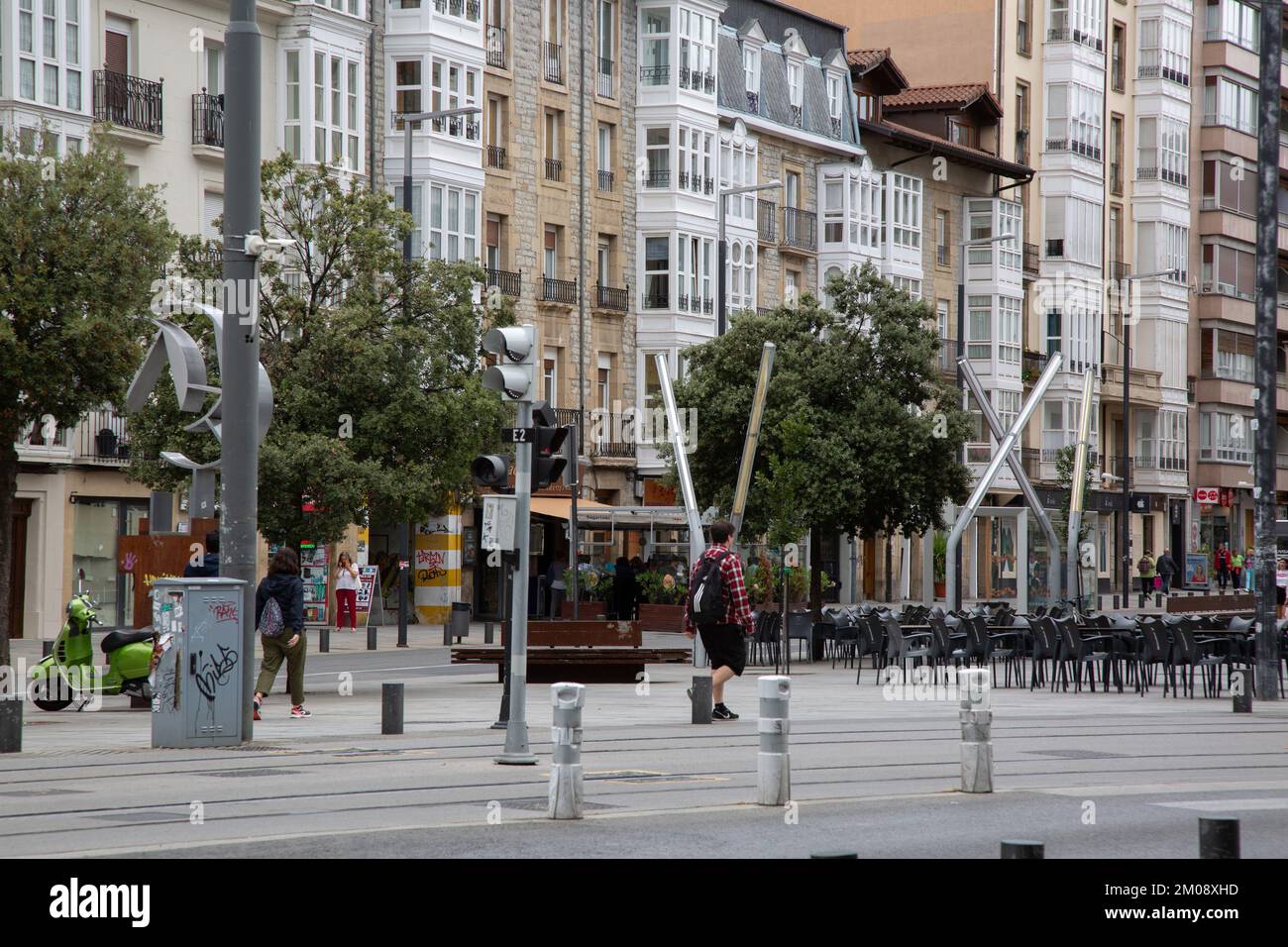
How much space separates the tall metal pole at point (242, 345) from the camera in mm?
17500

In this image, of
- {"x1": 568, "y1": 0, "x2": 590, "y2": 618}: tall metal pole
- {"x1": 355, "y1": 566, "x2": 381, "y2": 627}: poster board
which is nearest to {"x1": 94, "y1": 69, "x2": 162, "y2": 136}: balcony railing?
{"x1": 355, "y1": 566, "x2": 381, "y2": 627}: poster board

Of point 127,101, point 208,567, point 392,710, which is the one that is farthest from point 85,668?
point 127,101

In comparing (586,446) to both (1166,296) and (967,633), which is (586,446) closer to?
(967,633)

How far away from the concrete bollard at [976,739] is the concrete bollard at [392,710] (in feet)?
22.3

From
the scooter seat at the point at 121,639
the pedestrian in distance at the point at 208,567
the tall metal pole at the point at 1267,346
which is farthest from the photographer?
the tall metal pole at the point at 1267,346

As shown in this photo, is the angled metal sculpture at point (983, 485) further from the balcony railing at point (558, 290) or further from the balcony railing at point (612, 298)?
the balcony railing at point (612, 298)

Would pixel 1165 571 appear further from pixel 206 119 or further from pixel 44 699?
pixel 44 699

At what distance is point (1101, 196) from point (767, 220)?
20.4 m

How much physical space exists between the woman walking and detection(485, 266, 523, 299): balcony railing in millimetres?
9477

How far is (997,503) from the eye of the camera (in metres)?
72.5

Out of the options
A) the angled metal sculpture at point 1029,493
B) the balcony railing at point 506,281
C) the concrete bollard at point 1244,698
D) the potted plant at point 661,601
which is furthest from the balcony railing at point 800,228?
the concrete bollard at point 1244,698
